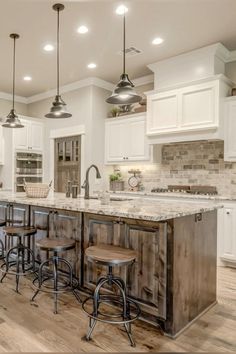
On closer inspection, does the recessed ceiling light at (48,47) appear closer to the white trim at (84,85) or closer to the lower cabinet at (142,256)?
the white trim at (84,85)

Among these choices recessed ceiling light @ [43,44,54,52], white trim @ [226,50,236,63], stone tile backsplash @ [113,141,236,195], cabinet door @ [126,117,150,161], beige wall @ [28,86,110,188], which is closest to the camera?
recessed ceiling light @ [43,44,54,52]

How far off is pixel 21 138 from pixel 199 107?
398 centimetres

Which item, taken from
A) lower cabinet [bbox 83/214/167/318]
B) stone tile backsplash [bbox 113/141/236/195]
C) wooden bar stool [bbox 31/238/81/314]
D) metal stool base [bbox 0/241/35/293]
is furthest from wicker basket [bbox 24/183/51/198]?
stone tile backsplash [bbox 113/141/236/195]

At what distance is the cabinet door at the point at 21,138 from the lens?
6.41m

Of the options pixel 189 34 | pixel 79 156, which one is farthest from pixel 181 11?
A: pixel 79 156

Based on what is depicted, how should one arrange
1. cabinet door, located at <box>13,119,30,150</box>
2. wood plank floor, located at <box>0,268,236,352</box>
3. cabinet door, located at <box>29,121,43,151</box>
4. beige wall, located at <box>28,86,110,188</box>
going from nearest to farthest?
wood plank floor, located at <box>0,268,236,352</box> → beige wall, located at <box>28,86,110,188</box> → cabinet door, located at <box>13,119,30,150</box> → cabinet door, located at <box>29,121,43,151</box>

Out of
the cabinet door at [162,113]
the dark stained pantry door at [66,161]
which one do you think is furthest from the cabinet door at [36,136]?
the cabinet door at [162,113]

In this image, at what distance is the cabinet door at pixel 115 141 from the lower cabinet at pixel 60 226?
Answer: 2661 mm

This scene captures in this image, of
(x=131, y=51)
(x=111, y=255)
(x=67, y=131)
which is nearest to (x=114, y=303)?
(x=111, y=255)

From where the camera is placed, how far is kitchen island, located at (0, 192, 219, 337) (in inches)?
89.0

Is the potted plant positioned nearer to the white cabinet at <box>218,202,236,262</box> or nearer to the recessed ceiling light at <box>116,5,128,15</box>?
the white cabinet at <box>218,202,236,262</box>

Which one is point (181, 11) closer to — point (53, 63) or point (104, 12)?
point (104, 12)

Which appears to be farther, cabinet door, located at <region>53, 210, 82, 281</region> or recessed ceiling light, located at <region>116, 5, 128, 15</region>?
recessed ceiling light, located at <region>116, 5, 128, 15</region>

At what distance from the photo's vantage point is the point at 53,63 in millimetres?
5164
